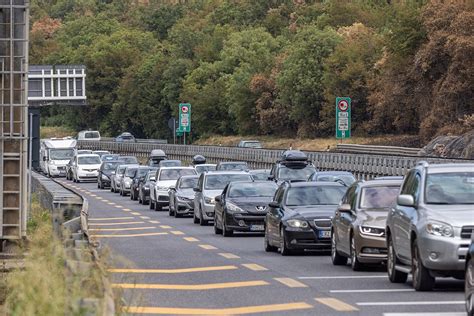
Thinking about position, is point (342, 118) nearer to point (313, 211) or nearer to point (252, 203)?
point (252, 203)

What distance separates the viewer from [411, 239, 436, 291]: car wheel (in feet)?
60.8

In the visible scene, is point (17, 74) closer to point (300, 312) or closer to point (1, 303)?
point (1, 303)

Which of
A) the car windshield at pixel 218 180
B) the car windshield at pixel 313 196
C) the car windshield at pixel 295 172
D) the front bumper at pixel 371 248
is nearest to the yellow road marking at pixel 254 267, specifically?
the front bumper at pixel 371 248

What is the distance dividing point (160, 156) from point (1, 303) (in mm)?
72683

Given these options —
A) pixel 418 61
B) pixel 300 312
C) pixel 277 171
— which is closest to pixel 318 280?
pixel 300 312

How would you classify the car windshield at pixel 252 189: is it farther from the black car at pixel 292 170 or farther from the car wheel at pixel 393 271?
the car wheel at pixel 393 271

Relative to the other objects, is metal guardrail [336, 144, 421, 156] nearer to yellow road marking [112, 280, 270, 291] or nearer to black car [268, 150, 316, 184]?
black car [268, 150, 316, 184]

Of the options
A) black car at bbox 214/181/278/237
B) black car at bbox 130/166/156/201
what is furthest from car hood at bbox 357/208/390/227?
black car at bbox 130/166/156/201

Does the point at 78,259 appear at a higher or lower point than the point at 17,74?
lower

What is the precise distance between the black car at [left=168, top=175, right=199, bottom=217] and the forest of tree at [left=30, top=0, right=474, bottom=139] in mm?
35102

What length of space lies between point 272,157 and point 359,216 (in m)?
60.8

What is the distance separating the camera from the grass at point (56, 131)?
179062 millimetres

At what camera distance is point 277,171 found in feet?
152

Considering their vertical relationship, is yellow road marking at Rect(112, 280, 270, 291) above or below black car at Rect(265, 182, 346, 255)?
below
